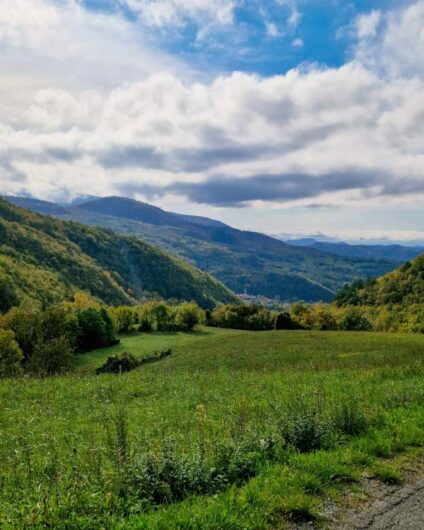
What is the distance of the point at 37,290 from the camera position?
172000 millimetres

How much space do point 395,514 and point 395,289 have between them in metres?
142

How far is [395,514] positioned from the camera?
22.9ft

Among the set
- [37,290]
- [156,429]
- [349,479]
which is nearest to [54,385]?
[156,429]

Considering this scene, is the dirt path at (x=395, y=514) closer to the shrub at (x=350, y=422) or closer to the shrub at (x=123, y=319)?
the shrub at (x=350, y=422)

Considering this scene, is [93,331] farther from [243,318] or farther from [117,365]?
[243,318]

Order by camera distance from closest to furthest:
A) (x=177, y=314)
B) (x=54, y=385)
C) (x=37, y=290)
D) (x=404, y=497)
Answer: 1. (x=404, y=497)
2. (x=54, y=385)
3. (x=177, y=314)
4. (x=37, y=290)

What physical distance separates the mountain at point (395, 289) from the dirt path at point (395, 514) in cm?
12884

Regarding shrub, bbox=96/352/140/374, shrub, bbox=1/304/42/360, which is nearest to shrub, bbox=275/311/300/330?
shrub, bbox=96/352/140/374

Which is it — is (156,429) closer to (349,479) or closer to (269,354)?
(349,479)

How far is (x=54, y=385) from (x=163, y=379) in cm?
654

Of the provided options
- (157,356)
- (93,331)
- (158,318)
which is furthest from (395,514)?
(158,318)

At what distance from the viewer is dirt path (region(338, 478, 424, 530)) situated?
658cm

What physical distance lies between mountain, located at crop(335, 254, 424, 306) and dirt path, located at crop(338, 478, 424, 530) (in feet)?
423

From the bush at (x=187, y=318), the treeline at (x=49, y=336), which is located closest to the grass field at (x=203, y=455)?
the treeline at (x=49, y=336)
